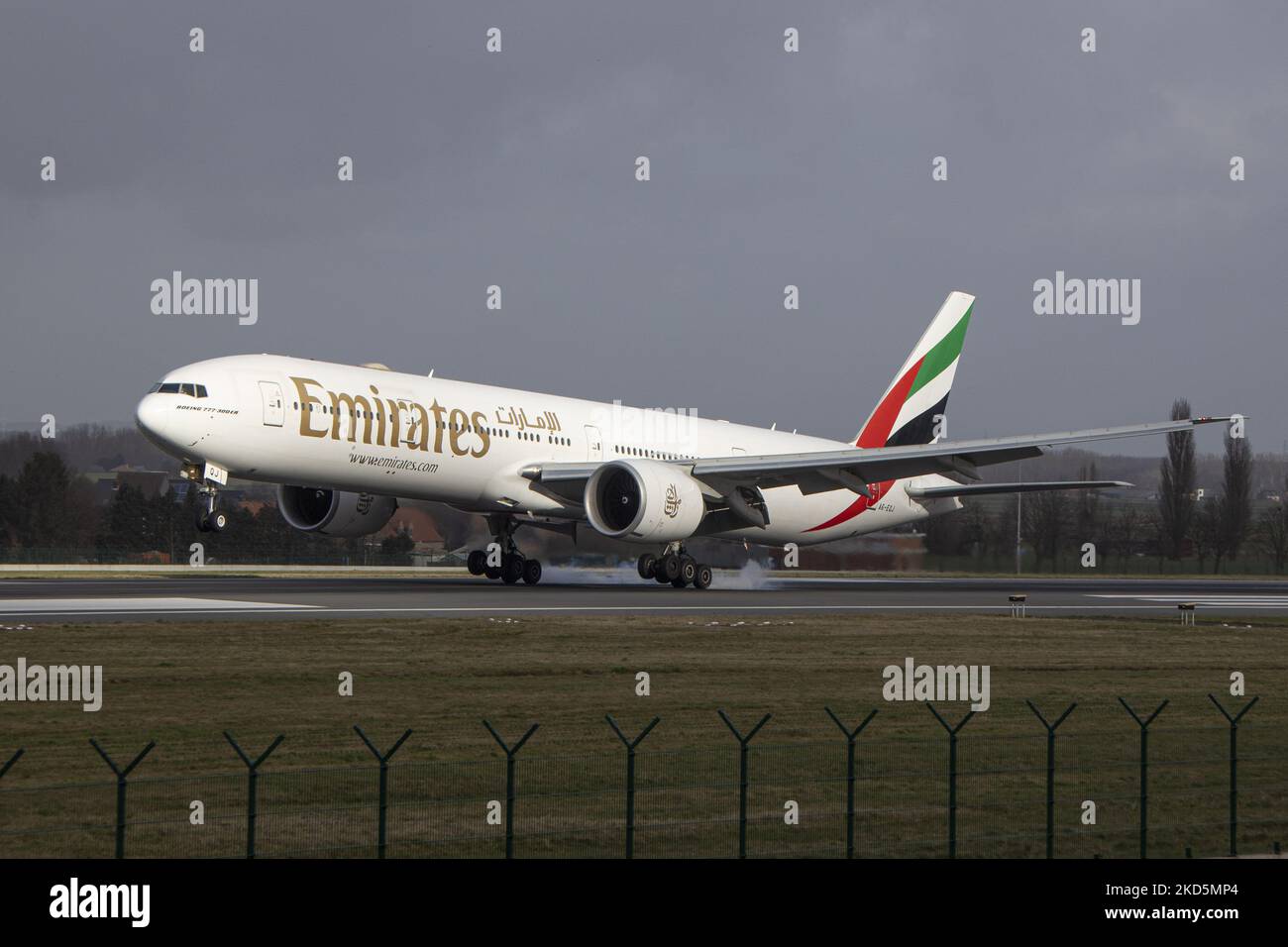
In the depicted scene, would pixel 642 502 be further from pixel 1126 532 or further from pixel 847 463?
pixel 1126 532

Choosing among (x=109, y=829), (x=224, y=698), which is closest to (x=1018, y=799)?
(x=109, y=829)

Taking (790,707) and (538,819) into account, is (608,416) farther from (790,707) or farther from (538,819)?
(538,819)

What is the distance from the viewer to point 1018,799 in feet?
52.4

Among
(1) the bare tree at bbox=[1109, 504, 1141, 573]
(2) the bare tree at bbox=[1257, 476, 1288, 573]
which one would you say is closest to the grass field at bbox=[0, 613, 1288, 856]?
(1) the bare tree at bbox=[1109, 504, 1141, 573]

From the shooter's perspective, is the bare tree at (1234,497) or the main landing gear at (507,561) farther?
the bare tree at (1234,497)

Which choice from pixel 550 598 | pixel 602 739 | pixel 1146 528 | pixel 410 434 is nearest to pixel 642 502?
pixel 550 598

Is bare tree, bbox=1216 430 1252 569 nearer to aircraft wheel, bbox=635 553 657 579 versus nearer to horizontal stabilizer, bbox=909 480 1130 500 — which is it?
horizontal stabilizer, bbox=909 480 1130 500

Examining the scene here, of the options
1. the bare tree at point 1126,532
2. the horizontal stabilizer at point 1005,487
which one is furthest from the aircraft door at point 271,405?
the bare tree at point 1126,532

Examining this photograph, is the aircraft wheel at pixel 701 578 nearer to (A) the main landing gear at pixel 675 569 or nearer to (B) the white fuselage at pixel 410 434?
(A) the main landing gear at pixel 675 569

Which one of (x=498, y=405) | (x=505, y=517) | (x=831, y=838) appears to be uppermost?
(x=498, y=405)

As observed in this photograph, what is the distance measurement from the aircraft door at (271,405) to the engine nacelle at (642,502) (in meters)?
9.46

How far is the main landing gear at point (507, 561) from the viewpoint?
4706 cm
